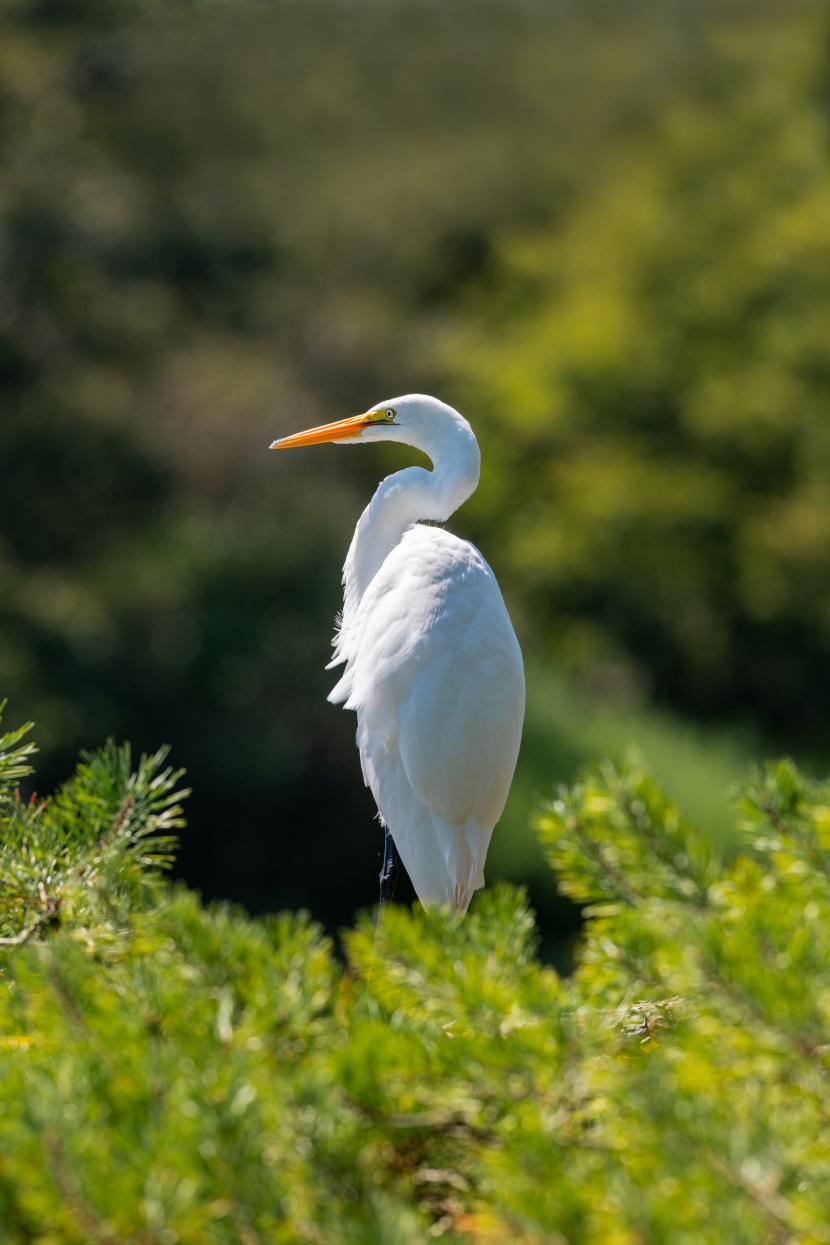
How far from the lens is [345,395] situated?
54.6 feet

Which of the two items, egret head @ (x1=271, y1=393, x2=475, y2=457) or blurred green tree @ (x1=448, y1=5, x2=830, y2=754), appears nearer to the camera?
egret head @ (x1=271, y1=393, x2=475, y2=457)

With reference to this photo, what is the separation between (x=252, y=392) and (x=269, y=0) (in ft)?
26.6

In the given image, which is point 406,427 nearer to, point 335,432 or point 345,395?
point 335,432

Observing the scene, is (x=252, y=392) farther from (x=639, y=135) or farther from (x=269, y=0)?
(x=639, y=135)

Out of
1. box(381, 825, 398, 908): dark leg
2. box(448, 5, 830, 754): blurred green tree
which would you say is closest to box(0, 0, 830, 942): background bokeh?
box(448, 5, 830, 754): blurred green tree

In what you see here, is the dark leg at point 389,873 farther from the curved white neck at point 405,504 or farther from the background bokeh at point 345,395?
the background bokeh at point 345,395

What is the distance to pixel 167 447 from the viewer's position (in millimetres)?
15391

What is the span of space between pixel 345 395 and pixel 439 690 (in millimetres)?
14092

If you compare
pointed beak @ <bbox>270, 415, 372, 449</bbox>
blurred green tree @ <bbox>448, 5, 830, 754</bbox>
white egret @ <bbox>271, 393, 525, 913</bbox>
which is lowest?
blurred green tree @ <bbox>448, 5, 830, 754</bbox>

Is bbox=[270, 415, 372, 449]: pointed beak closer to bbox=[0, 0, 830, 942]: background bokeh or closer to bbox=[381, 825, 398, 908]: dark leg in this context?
bbox=[381, 825, 398, 908]: dark leg

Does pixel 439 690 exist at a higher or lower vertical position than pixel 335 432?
lower

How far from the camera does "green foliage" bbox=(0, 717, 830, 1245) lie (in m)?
0.83

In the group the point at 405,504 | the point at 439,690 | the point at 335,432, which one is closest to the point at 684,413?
the point at 335,432

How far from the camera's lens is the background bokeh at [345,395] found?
1261cm
